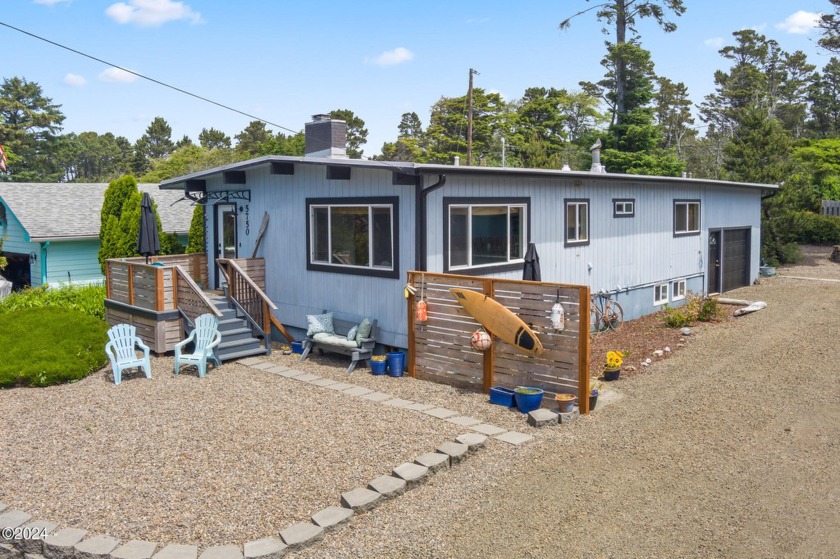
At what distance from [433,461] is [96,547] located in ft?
9.69

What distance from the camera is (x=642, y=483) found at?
6.36 meters

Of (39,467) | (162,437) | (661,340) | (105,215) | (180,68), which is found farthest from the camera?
(105,215)

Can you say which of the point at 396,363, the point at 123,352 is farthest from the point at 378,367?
the point at 123,352

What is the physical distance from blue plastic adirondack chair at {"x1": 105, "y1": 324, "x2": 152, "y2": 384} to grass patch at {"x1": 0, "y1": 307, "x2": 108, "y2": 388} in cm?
60

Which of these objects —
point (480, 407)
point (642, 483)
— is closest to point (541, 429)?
point (480, 407)

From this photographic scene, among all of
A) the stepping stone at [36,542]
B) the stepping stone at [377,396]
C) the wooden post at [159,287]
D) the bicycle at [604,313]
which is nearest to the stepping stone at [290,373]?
the stepping stone at [377,396]

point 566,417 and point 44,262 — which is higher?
point 44,262

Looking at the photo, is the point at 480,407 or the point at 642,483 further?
the point at 480,407

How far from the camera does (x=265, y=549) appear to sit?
16.7ft

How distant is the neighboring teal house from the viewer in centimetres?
1936

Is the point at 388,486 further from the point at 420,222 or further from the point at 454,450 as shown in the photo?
the point at 420,222

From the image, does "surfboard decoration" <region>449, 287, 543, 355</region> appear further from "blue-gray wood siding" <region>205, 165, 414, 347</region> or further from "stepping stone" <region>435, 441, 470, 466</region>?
"stepping stone" <region>435, 441, 470, 466</region>

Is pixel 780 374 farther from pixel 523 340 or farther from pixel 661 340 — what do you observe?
pixel 523 340

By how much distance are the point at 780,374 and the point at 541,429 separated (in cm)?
458
